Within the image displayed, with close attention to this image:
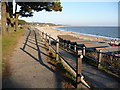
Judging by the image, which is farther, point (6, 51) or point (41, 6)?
point (41, 6)

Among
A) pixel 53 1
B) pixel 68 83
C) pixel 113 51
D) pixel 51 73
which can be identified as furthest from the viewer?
pixel 53 1

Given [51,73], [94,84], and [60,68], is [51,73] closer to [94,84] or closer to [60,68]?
[60,68]

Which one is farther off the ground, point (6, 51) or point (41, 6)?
point (41, 6)

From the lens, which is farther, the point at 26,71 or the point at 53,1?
the point at 53,1

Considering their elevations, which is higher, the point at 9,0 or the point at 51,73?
the point at 9,0

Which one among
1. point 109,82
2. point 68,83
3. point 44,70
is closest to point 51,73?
point 44,70

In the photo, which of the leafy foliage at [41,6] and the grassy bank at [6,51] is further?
the leafy foliage at [41,6]

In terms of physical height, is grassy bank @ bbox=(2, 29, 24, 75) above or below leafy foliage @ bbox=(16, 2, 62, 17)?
below

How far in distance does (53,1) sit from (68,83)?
1996cm

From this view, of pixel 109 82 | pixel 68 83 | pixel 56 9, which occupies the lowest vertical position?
pixel 109 82

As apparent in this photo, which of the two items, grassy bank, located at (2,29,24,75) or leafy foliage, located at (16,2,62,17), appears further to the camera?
leafy foliage, located at (16,2,62,17)

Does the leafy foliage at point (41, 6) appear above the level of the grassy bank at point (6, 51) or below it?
above

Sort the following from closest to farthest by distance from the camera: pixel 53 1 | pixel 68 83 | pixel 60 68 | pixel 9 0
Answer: pixel 68 83
pixel 60 68
pixel 9 0
pixel 53 1

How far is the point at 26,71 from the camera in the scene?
15.3ft
